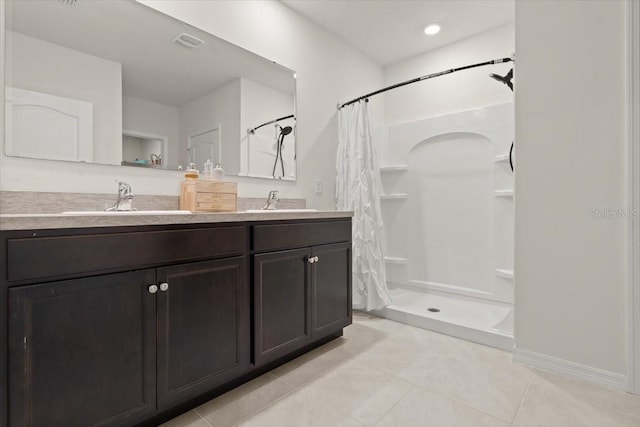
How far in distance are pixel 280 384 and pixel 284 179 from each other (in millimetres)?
1447

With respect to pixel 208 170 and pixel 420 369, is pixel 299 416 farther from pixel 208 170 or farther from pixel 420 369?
pixel 208 170

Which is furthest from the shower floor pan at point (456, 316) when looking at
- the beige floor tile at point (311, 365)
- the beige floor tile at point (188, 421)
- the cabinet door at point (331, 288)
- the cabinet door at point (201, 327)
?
the beige floor tile at point (188, 421)

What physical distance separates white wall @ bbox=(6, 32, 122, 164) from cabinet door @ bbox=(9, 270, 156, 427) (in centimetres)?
81

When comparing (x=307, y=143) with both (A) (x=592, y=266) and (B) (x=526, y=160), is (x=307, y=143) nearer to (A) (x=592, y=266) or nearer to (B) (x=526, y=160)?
(B) (x=526, y=160)

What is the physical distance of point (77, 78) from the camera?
1.52 metres

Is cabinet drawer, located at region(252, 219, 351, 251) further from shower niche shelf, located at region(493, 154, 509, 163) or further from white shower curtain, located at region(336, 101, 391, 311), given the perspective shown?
shower niche shelf, located at region(493, 154, 509, 163)

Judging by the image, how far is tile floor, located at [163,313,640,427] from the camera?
53.9 inches

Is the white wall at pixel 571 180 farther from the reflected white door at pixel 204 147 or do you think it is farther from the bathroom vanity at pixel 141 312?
the reflected white door at pixel 204 147

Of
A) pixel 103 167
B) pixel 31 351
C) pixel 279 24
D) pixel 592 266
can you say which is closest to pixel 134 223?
pixel 31 351

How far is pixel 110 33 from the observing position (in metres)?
1.63

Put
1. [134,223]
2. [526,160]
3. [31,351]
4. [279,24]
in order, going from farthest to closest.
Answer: [279,24], [526,160], [134,223], [31,351]

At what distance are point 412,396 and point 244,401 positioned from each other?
2.69ft

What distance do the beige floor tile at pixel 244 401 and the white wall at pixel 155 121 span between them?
4.28 ft

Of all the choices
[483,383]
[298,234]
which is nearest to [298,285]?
[298,234]
